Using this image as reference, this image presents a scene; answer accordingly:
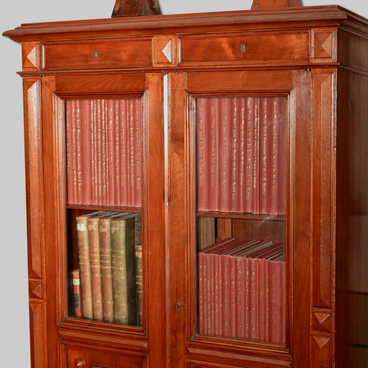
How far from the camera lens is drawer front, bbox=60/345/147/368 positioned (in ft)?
7.98

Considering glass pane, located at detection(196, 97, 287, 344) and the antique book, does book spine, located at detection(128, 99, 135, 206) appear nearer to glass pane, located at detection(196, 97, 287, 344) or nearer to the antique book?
the antique book

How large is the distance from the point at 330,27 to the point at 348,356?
1.32 meters

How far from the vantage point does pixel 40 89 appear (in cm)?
245

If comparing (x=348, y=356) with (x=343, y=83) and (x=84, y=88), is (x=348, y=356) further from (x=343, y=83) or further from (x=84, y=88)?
(x=84, y=88)

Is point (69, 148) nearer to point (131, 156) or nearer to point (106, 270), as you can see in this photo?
point (131, 156)

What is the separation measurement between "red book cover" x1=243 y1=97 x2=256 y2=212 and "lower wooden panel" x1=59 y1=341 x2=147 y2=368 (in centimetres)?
83

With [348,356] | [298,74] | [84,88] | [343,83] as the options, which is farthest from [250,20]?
[348,356]

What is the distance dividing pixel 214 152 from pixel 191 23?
0.52 m

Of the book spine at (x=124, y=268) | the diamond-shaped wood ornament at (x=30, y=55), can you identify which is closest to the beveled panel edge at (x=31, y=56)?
the diamond-shaped wood ornament at (x=30, y=55)

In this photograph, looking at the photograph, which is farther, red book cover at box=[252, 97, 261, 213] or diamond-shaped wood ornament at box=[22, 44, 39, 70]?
diamond-shaped wood ornament at box=[22, 44, 39, 70]

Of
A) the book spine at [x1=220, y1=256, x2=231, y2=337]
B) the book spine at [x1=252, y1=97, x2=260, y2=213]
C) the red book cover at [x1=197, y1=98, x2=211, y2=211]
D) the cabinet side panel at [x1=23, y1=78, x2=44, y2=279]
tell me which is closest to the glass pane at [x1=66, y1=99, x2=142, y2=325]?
the cabinet side panel at [x1=23, y1=78, x2=44, y2=279]

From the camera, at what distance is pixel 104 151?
242 cm

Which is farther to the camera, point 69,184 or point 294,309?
point 69,184

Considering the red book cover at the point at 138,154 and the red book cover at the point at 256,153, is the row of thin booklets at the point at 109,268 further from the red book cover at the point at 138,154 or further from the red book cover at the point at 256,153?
the red book cover at the point at 256,153
